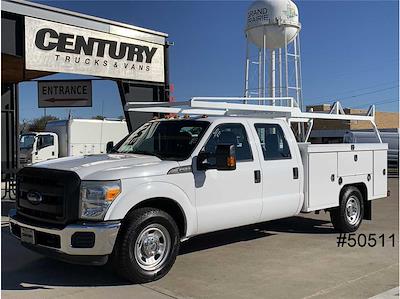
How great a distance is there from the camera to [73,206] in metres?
5.18

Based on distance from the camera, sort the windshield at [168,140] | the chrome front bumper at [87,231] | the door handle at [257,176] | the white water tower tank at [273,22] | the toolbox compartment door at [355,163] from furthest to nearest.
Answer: the white water tower tank at [273,22] < the toolbox compartment door at [355,163] < the door handle at [257,176] < the windshield at [168,140] < the chrome front bumper at [87,231]

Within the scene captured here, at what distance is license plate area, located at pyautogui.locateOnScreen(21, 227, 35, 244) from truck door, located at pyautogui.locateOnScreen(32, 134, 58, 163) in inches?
717

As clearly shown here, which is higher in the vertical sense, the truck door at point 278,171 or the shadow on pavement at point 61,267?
the truck door at point 278,171

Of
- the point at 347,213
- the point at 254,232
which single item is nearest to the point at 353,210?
the point at 347,213

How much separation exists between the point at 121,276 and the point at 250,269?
5.32ft

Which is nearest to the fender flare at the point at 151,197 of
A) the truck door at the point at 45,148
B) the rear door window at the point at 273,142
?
the rear door window at the point at 273,142

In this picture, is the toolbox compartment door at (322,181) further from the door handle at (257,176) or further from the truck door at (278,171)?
the door handle at (257,176)

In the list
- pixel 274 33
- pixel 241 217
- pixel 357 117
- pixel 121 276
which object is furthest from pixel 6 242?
pixel 274 33

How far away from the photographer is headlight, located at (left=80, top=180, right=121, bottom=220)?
518 cm

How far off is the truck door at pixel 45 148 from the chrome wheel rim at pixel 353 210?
58.2 feet

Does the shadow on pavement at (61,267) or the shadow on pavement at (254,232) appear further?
the shadow on pavement at (254,232)

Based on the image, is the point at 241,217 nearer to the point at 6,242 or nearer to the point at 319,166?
the point at 319,166

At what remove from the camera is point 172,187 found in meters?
5.73

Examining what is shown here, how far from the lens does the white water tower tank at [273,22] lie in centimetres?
3077
